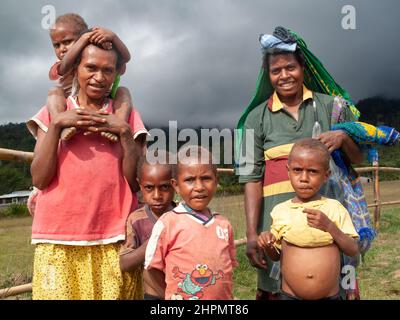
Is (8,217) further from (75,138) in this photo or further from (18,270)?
(75,138)

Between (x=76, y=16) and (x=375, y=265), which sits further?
(x=375, y=265)

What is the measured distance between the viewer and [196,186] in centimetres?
215

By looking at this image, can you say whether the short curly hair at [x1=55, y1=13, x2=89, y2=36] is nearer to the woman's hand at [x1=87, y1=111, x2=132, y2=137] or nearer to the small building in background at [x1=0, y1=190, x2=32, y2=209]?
the woman's hand at [x1=87, y1=111, x2=132, y2=137]

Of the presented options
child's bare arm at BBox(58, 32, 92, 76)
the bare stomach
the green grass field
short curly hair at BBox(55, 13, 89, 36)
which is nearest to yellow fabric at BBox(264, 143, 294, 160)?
the bare stomach

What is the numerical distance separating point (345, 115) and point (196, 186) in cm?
94

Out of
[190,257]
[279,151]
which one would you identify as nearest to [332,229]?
[279,151]

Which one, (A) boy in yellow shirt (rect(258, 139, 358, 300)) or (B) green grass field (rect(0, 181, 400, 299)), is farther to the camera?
(B) green grass field (rect(0, 181, 400, 299))

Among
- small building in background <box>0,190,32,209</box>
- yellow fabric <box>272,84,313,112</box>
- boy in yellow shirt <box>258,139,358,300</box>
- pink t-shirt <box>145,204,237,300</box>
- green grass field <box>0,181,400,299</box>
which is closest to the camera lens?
pink t-shirt <box>145,204,237,300</box>

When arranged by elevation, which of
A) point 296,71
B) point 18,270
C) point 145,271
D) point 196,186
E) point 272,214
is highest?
point 296,71

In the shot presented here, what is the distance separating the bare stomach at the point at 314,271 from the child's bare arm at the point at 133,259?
0.71 m

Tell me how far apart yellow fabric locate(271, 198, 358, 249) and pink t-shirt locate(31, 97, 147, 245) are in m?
0.77

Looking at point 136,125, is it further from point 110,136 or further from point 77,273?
point 77,273

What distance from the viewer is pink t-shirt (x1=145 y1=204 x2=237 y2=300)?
6.66 ft
